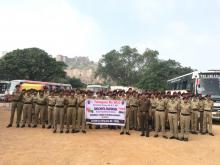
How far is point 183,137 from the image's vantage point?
12.7m

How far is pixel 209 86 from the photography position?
1920 cm

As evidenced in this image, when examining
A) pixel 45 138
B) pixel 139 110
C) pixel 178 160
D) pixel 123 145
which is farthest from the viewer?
pixel 139 110

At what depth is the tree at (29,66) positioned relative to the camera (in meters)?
53.2

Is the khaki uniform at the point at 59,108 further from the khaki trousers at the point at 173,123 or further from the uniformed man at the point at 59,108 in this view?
the khaki trousers at the point at 173,123

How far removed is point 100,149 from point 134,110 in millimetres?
4456

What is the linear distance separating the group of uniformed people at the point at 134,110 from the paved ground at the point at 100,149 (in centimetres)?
62

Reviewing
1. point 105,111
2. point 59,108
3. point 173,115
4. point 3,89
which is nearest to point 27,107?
point 59,108

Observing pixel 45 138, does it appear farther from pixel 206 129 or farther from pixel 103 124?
pixel 206 129

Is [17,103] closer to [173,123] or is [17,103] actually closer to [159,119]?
[159,119]

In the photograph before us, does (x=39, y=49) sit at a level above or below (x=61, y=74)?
above

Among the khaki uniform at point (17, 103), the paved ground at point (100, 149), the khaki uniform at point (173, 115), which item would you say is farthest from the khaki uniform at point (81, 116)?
the khaki uniform at point (173, 115)

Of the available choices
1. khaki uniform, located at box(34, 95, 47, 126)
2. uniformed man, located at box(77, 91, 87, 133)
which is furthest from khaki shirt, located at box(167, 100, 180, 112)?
khaki uniform, located at box(34, 95, 47, 126)

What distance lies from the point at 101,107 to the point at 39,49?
46245 millimetres

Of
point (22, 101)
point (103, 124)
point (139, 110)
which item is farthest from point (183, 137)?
point (22, 101)
